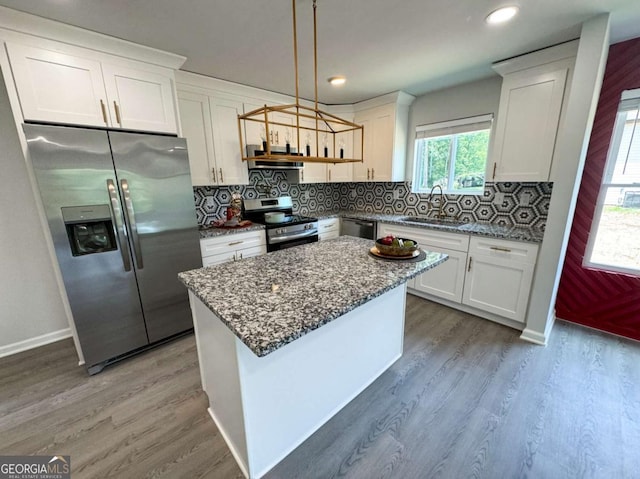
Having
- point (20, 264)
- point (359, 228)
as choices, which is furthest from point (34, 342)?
point (359, 228)

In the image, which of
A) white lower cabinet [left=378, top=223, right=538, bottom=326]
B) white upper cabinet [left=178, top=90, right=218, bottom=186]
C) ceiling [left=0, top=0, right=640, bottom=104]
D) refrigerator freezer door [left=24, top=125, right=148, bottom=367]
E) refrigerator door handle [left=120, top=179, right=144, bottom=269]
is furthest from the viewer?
white upper cabinet [left=178, top=90, right=218, bottom=186]

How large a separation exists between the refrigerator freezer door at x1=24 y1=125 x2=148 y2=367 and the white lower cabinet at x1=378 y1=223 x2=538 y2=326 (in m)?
2.85

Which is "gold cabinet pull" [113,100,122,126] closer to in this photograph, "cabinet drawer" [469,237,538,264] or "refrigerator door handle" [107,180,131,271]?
"refrigerator door handle" [107,180,131,271]

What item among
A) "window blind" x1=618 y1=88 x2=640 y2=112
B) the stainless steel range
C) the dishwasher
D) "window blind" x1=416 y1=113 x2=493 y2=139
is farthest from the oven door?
"window blind" x1=618 y1=88 x2=640 y2=112

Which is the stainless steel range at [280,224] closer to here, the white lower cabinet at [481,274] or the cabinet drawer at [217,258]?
the cabinet drawer at [217,258]

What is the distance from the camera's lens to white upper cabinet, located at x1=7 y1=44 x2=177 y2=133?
5.31 ft

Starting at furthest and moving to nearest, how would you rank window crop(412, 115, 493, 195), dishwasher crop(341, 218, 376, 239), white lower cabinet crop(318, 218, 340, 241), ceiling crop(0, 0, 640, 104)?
white lower cabinet crop(318, 218, 340, 241) → dishwasher crop(341, 218, 376, 239) → window crop(412, 115, 493, 195) → ceiling crop(0, 0, 640, 104)

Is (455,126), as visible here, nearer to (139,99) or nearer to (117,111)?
(139,99)

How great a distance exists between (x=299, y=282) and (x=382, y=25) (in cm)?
180

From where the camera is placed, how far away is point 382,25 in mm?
1732

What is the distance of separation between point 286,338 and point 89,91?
2.26m

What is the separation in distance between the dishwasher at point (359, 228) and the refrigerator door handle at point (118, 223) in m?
2.58

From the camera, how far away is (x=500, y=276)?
247 centimetres

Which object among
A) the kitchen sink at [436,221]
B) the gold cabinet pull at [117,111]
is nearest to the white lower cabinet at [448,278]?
the kitchen sink at [436,221]
